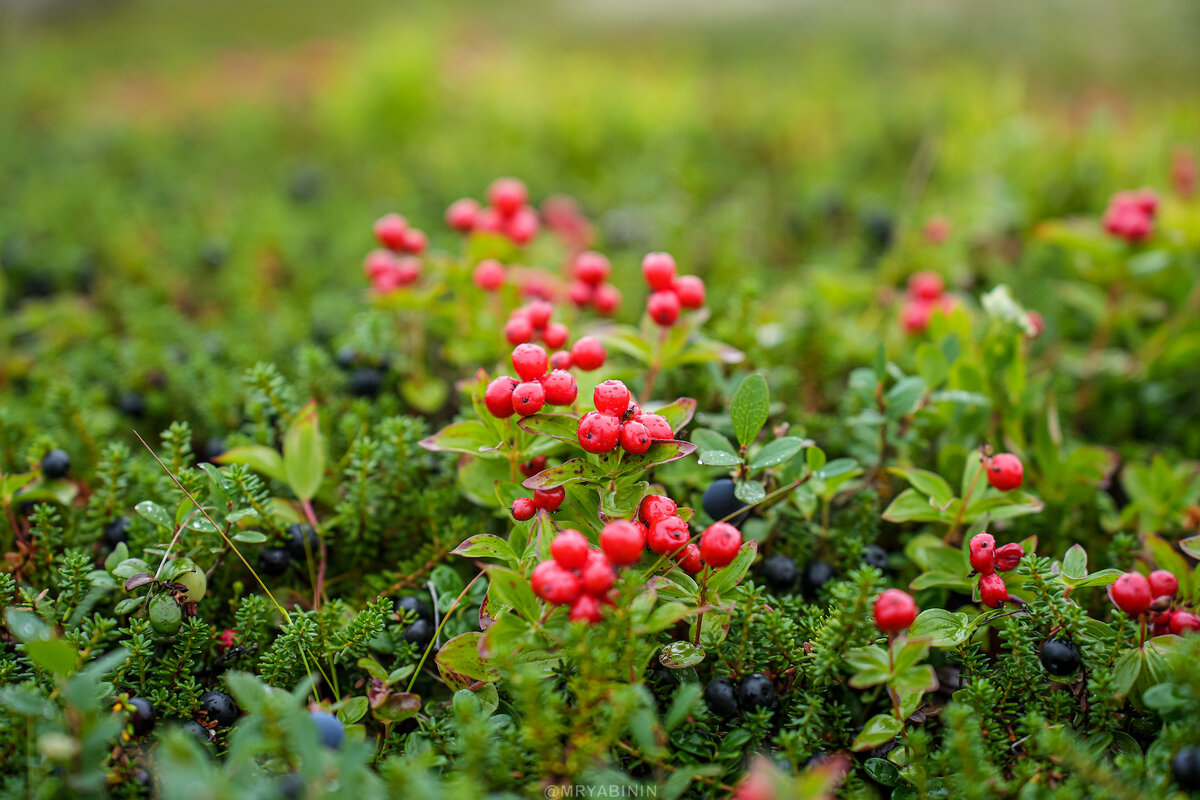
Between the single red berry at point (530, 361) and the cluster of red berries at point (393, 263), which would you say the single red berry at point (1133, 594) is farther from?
the cluster of red berries at point (393, 263)

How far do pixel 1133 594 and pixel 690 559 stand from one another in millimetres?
731

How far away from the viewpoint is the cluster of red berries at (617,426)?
133 cm

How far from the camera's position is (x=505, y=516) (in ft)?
5.83

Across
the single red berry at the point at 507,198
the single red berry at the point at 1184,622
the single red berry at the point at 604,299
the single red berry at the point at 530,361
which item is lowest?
the single red berry at the point at 1184,622

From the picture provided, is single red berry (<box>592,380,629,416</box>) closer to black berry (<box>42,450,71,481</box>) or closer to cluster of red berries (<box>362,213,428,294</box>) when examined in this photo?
cluster of red berries (<box>362,213,428,294</box>)

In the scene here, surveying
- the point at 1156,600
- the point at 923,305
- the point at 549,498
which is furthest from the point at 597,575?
the point at 923,305

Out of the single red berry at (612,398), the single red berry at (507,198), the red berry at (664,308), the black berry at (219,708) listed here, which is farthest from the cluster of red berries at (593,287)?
the black berry at (219,708)

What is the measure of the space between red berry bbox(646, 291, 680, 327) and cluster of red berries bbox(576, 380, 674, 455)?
405 millimetres

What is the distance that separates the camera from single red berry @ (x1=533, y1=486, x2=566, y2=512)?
1.42 meters

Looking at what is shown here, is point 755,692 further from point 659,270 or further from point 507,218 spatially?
point 507,218

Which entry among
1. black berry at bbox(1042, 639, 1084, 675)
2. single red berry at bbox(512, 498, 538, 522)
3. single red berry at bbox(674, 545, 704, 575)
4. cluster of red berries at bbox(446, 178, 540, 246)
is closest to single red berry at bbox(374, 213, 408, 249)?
cluster of red berries at bbox(446, 178, 540, 246)

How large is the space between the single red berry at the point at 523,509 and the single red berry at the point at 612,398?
23 centimetres

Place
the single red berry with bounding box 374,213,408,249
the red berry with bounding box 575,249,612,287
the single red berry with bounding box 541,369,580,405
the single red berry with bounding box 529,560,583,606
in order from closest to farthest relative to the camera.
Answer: the single red berry with bounding box 529,560,583,606 < the single red berry with bounding box 541,369,580,405 < the red berry with bounding box 575,249,612,287 < the single red berry with bounding box 374,213,408,249

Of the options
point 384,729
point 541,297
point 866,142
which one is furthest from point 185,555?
point 866,142
